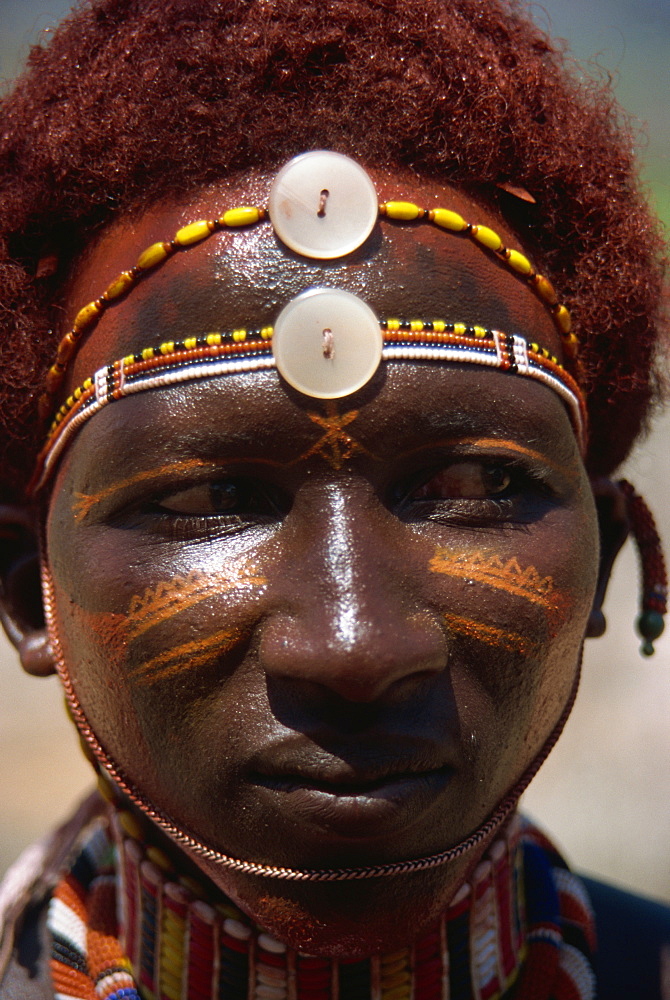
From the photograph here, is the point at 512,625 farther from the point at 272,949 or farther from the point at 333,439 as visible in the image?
the point at 272,949

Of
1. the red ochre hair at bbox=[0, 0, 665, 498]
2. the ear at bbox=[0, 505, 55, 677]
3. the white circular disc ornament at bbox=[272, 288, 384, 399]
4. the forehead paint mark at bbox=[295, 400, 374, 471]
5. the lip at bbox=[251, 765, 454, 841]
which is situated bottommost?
the lip at bbox=[251, 765, 454, 841]

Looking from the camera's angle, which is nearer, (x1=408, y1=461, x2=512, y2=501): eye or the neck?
(x1=408, y1=461, x2=512, y2=501): eye

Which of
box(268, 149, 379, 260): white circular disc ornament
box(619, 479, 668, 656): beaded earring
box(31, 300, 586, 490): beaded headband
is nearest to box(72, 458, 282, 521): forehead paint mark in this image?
box(31, 300, 586, 490): beaded headband

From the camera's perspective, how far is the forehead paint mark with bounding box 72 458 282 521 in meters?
1.81

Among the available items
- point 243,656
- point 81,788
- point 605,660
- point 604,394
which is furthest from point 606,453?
point 81,788

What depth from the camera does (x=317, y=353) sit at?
1771 mm

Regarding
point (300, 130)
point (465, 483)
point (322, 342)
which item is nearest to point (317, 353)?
point (322, 342)

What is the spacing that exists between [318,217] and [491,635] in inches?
32.2

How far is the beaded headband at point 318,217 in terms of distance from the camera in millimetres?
1825

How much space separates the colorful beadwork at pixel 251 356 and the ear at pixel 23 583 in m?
0.44

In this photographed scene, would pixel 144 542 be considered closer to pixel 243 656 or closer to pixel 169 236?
pixel 243 656

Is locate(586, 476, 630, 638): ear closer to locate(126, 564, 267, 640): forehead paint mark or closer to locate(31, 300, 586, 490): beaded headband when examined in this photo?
locate(31, 300, 586, 490): beaded headband

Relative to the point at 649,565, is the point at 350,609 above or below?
below

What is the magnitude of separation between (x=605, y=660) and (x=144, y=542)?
5.04 meters
